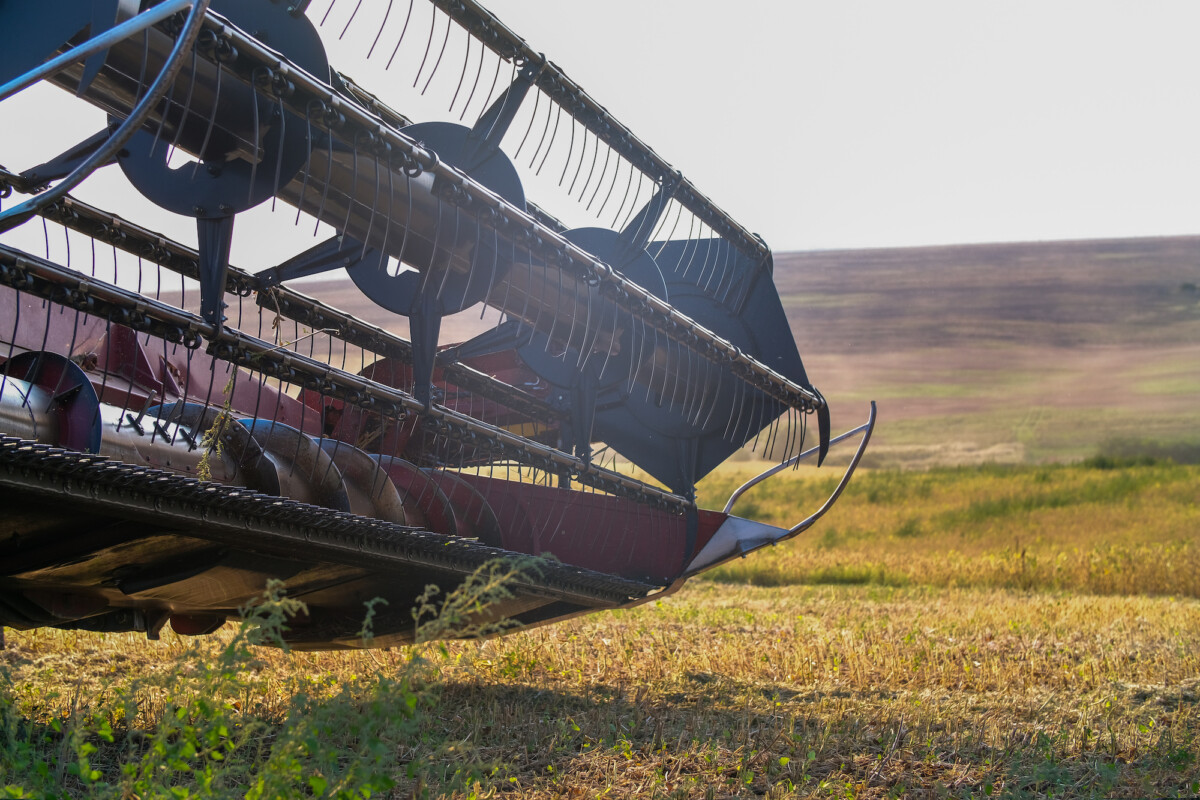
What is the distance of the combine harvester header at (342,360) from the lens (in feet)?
9.91

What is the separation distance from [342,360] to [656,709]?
199 centimetres

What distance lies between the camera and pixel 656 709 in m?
4.50

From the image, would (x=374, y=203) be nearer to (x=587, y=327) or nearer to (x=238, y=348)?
(x=238, y=348)

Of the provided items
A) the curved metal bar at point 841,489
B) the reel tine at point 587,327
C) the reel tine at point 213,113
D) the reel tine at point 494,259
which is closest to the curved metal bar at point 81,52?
the reel tine at point 213,113

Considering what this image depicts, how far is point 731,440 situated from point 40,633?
4025mm

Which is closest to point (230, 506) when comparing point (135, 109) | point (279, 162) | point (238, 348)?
point (238, 348)

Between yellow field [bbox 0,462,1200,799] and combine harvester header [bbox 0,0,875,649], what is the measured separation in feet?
1.48

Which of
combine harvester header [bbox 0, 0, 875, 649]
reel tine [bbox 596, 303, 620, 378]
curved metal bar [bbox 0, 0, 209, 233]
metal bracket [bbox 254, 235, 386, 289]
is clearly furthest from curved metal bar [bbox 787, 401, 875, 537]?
curved metal bar [bbox 0, 0, 209, 233]

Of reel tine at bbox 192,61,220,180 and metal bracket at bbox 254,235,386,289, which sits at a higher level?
reel tine at bbox 192,61,220,180

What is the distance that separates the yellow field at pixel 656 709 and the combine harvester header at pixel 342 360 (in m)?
0.45

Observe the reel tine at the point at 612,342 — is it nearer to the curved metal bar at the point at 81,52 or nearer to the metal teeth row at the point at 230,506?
the metal teeth row at the point at 230,506

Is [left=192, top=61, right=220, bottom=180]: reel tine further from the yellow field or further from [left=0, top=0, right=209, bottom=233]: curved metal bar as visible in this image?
the yellow field

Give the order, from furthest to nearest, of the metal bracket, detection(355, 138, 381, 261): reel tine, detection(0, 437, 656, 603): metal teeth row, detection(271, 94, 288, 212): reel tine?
the metal bracket → detection(355, 138, 381, 261): reel tine → detection(271, 94, 288, 212): reel tine → detection(0, 437, 656, 603): metal teeth row

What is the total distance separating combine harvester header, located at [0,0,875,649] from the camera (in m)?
3.02
